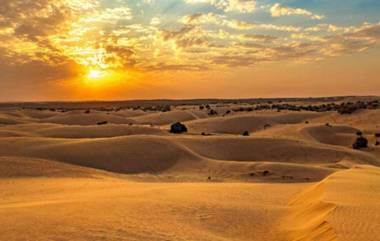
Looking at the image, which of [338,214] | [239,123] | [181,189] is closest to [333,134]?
[239,123]

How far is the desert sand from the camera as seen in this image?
25.4 feet

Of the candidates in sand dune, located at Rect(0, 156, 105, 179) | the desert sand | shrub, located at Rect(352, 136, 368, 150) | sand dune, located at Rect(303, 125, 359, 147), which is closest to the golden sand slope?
the desert sand

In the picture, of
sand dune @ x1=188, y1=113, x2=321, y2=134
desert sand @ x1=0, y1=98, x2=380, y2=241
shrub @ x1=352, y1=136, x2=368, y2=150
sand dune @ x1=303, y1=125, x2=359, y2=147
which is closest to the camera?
desert sand @ x1=0, y1=98, x2=380, y2=241

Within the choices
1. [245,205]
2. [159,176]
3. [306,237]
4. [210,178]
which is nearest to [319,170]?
[210,178]

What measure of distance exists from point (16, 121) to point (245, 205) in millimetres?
39920

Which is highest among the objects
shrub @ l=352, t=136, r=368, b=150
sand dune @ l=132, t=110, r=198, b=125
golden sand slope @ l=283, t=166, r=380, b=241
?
golden sand slope @ l=283, t=166, r=380, b=241

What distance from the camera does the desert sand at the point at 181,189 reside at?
7.74m

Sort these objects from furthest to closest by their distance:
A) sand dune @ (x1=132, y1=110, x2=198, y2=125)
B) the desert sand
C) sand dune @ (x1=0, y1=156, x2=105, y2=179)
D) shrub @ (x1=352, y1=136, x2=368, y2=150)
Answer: sand dune @ (x1=132, y1=110, x2=198, y2=125) < shrub @ (x1=352, y1=136, x2=368, y2=150) < sand dune @ (x1=0, y1=156, x2=105, y2=179) < the desert sand

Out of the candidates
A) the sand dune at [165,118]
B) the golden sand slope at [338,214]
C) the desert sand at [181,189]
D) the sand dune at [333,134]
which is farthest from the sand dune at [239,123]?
the golden sand slope at [338,214]

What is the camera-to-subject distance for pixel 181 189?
13.5 metres

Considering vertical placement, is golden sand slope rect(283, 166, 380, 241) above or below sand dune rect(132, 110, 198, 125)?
above

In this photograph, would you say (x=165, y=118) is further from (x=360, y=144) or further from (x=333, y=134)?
(x=360, y=144)

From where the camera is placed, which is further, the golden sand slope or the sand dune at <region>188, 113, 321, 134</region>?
the sand dune at <region>188, 113, 321, 134</region>

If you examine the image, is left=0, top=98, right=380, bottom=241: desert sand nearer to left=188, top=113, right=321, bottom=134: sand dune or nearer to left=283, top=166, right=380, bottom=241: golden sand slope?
left=283, top=166, right=380, bottom=241: golden sand slope
